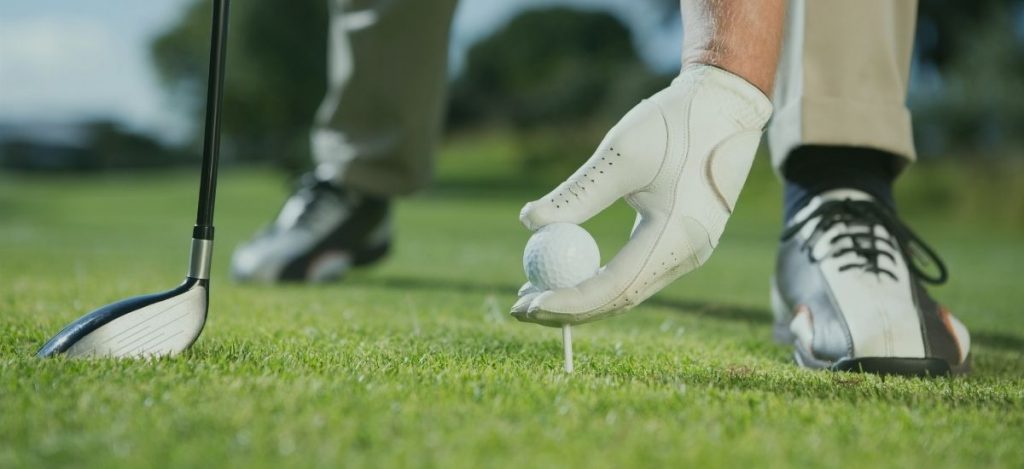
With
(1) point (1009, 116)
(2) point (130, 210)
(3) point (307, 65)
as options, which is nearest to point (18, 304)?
(2) point (130, 210)

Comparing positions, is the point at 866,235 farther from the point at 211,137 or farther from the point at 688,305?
the point at 211,137

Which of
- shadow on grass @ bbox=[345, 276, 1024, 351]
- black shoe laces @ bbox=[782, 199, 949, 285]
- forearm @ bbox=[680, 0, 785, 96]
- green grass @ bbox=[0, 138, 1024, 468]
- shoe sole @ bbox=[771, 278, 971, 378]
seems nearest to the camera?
green grass @ bbox=[0, 138, 1024, 468]

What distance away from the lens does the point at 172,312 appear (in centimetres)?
132

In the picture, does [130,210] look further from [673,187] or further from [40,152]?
[40,152]

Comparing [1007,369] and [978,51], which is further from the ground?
[978,51]

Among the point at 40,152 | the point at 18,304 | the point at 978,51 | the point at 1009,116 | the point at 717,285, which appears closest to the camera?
the point at 18,304

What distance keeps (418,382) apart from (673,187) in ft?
1.61

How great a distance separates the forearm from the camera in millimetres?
1396

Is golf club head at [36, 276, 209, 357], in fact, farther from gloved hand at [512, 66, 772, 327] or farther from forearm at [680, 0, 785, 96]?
forearm at [680, 0, 785, 96]

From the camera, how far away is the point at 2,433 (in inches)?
36.4

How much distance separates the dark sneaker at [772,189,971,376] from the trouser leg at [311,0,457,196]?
4.88ft

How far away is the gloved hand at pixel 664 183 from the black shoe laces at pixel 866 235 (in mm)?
430

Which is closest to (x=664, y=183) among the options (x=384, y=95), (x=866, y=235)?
(x=866, y=235)

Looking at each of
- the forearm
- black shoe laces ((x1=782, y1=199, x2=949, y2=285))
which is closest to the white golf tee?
the forearm
